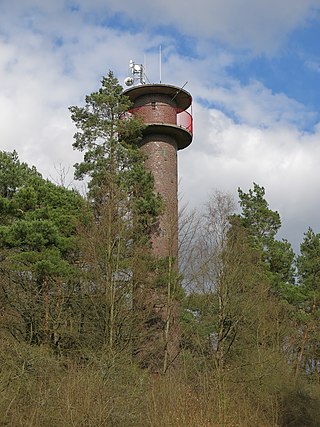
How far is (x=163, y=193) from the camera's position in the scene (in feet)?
67.1

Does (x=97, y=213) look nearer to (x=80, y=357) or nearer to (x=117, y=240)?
(x=117, y=240)

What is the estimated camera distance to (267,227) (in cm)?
2689

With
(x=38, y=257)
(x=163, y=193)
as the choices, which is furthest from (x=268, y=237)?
(x=38, y=257)

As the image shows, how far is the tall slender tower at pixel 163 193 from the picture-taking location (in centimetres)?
1806

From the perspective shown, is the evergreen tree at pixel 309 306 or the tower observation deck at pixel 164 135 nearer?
the tower observation deck at pixel 164 135

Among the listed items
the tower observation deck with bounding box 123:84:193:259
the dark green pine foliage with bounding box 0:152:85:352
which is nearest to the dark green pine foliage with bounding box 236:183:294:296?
the tower observation deck with bounding box 123:84:193:259

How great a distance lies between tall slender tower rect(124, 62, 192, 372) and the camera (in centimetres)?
1806

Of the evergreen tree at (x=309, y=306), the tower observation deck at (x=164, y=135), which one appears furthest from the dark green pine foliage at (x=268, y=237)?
the tower observation deck at (x=164, y=135)

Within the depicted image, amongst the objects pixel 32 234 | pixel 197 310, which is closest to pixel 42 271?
pixel 32 234

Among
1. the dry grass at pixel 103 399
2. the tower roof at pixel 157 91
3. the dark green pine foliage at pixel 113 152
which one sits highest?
the tower roof at pixel 157 91

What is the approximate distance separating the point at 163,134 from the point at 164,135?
53mm

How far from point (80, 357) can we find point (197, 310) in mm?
5249

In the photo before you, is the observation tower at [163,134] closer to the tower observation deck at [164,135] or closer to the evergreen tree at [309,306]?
the tower observation deck at [164,135]

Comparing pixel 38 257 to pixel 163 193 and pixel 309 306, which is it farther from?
pixel 309 306
